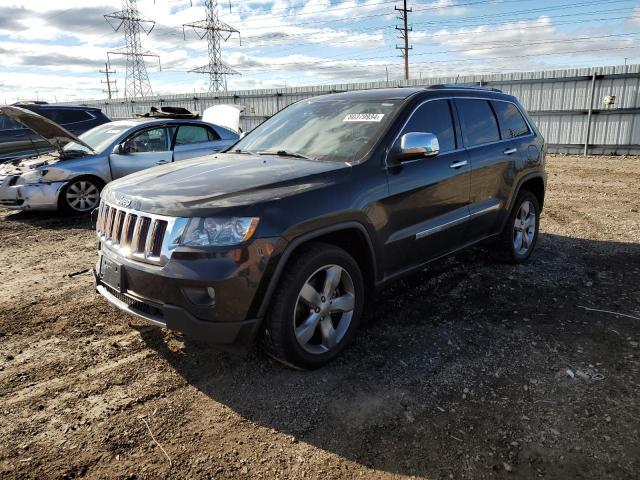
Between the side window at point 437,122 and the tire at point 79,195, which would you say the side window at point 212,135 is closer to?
the tire at point 79,195

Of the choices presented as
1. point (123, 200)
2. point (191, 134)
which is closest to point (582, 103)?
point (191, 134)

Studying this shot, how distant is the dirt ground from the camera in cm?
245

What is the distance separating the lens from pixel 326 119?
4066mm

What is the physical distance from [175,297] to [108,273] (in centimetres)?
70

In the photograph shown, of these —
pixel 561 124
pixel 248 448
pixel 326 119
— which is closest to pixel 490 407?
pixel 248 448

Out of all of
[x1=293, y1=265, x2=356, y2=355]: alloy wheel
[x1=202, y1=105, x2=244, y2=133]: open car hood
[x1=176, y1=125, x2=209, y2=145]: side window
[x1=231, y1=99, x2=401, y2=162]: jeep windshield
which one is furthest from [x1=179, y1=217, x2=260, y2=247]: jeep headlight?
[x1=202, y1=105, x2=244, y2=133]: open car hood

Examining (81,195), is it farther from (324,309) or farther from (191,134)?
(324,309)

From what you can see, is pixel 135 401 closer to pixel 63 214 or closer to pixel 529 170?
pixel 529 170

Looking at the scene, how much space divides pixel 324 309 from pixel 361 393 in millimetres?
572

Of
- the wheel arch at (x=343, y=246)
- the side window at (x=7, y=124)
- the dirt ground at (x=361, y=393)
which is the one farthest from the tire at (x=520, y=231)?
the side window at (x=7, y=124)

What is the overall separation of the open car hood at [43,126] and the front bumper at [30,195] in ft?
2.38

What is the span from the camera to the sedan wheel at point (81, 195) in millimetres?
7684

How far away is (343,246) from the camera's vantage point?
133 inches

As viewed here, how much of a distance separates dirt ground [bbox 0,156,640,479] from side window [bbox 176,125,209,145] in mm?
4213
